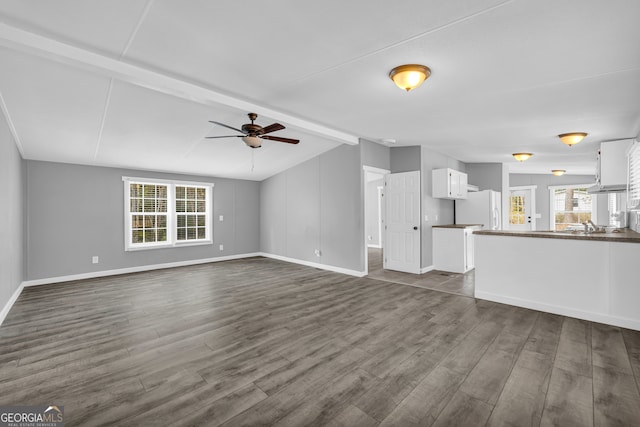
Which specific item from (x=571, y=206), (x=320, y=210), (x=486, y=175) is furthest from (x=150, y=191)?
(x=571, y=206)

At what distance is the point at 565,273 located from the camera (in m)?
3.46

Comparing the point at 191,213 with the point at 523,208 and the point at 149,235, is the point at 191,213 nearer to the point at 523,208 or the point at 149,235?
the point at 149,235

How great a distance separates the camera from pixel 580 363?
239 cm

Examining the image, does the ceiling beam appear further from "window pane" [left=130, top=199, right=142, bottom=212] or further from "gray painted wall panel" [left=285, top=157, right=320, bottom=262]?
"window pane" [left=130, top=199, right=142, bottom=212]

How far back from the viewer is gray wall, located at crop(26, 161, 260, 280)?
5211 millimetres

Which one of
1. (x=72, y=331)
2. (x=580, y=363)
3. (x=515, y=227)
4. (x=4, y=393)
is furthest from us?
(x=515, y=227)

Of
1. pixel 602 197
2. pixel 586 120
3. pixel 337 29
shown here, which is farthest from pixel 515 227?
pixel 337 29

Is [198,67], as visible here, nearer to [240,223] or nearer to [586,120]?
[586,120]

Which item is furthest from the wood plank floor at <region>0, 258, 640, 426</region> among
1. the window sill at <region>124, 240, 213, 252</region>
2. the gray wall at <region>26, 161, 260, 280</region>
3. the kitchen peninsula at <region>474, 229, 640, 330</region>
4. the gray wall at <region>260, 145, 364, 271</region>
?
the window sill at <region>124, 240, 213, 252</region>

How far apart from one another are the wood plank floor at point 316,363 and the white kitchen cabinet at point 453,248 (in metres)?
1.89

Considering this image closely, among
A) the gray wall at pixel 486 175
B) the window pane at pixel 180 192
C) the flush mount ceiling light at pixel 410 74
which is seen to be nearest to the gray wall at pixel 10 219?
the window pane at pixel 180 192

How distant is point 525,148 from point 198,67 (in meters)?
5.96

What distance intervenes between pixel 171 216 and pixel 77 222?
173cm

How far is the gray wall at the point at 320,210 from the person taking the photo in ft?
18.7
